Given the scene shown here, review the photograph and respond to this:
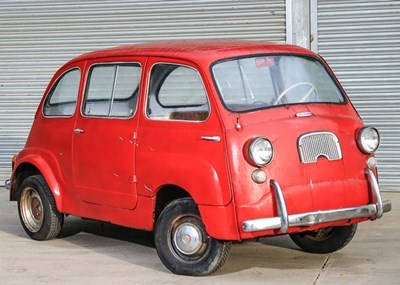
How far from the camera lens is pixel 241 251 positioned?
30.6 ft

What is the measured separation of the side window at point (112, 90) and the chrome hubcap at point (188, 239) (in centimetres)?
117

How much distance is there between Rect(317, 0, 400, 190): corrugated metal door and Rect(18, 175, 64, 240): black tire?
4.23 m

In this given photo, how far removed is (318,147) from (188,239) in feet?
4.07

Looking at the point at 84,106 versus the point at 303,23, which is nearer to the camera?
the point at 84,106

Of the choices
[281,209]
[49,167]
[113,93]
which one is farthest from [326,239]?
[49,167]

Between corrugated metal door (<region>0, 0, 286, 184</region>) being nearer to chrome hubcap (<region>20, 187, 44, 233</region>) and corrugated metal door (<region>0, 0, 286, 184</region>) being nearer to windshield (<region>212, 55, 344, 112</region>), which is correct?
chrome hubcap (<region>20, 187, 44, 233</region>)

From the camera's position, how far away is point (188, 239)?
8305 millimetres

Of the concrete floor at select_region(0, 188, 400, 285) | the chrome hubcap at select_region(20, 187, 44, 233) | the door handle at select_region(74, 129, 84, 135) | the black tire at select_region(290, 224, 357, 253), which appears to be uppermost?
the door handle at select_region(74, 129, 84, 135)

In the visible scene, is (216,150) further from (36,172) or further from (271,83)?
(36,172)

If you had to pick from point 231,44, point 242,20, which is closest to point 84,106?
point 231,44

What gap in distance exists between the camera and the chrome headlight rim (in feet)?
25.9

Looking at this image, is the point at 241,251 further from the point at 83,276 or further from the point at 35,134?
the point at 35,134

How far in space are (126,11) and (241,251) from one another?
4.98m

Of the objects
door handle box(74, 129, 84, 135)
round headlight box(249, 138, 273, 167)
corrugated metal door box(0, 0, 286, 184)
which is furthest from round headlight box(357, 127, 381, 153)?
corrugated metal door box(0, 0, 286, 184)
